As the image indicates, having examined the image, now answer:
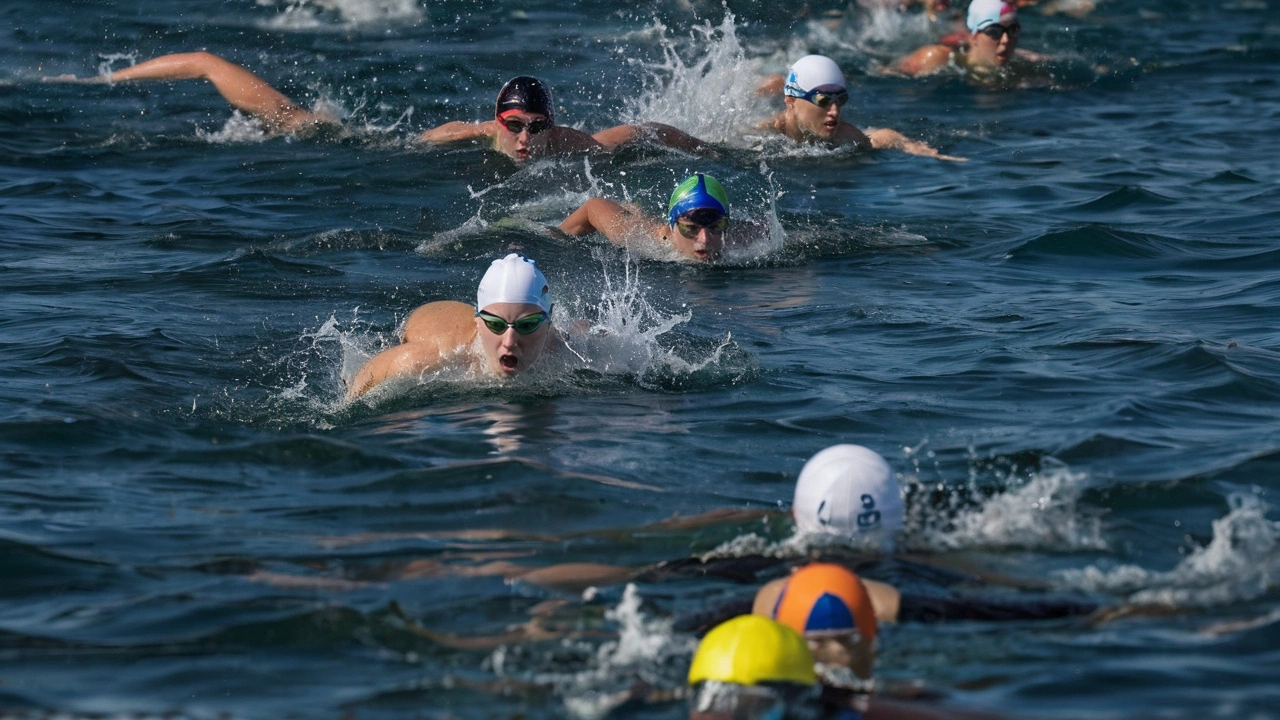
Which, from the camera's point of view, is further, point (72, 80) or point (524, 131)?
point (72, 80)

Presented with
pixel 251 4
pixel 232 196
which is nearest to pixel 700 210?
pixel 232 196

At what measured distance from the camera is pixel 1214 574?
237 inches

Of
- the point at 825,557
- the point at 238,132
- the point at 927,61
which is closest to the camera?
the point at 825,557

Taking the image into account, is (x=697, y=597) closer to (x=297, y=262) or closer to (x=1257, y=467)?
(x=1257, y=467)

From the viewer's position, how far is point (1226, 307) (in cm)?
1059

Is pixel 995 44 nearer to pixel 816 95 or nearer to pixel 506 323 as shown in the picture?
pixel 816 95

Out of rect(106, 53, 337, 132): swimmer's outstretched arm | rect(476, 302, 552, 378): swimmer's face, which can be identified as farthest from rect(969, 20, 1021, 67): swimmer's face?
rect(476, 302, 552, 378): swimmer's face

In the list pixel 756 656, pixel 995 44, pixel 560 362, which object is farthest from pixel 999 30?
pixel 756 656

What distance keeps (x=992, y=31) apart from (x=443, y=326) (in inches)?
494

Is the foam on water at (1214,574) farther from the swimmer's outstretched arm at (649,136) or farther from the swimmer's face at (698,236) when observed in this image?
the swimmer's outstretched arm at (649,136)

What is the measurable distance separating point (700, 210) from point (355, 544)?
5877mm

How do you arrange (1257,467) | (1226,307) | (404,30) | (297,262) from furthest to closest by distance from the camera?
(404,30) < (297,262) < (1226,307) < (1257,467)

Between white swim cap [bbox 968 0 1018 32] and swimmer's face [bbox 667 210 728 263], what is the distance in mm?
8561

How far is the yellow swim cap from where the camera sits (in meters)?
4.89
